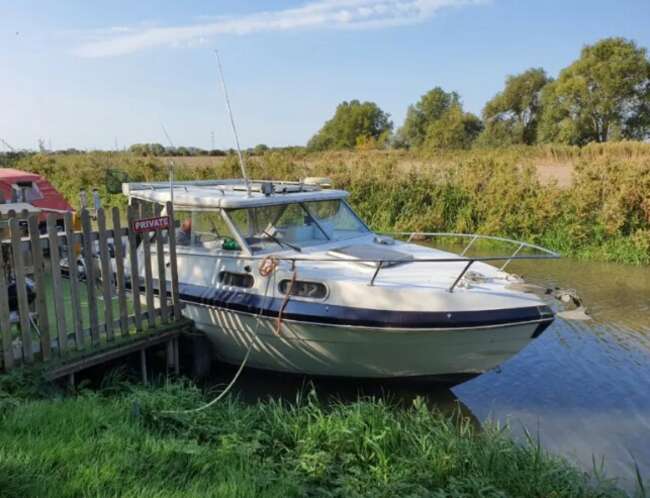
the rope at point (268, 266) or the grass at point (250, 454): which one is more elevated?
the rope at point (268, 266)

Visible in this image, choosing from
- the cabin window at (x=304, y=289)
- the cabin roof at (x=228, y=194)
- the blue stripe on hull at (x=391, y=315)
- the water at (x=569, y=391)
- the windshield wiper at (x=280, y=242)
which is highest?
the cabin roof at (x=228, y=194)

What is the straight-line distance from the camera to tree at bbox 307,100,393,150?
2571 inches

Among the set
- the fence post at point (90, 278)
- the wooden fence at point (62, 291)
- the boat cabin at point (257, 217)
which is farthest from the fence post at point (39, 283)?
the boat cabin at point (257, 217)

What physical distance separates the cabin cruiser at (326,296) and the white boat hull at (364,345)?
0.01 m

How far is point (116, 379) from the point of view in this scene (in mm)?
6070

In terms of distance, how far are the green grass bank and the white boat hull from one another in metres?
8.69

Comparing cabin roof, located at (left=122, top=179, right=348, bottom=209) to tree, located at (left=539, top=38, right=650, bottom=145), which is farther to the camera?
tree, located at (left=539, top=38, right=650, bottom=145)

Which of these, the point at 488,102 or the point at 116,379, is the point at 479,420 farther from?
the point at 488,102

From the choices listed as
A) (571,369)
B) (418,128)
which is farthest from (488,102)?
(571,369)

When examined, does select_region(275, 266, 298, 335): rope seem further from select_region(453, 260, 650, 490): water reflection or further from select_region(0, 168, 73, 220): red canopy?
select_region(0, 168, 73, 220): red canopy

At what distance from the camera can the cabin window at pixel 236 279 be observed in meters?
6.77

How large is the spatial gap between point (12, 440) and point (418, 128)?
6046 centimetres

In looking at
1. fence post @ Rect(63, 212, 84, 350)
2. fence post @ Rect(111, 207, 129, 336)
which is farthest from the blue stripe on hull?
fence post @ Rect(63, 212, 84, 350)

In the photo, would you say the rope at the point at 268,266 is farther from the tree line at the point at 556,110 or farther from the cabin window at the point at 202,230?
the tree line at the point at 556,110
